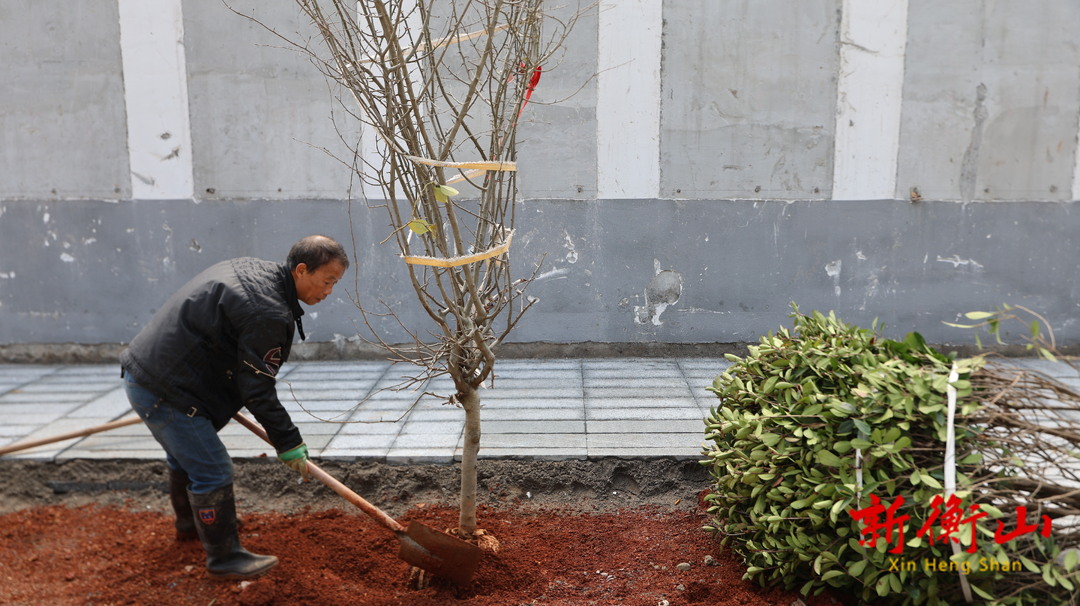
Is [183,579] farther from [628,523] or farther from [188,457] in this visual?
[628,523]

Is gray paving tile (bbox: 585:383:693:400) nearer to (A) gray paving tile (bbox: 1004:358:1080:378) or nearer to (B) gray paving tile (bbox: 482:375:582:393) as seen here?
(B) gray paving tile (bbox: 482:375:582:393)

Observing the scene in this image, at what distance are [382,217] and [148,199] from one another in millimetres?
2003

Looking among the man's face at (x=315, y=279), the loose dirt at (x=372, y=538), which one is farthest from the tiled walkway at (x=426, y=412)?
the man's face at (x=315, y=279)

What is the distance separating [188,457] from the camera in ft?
11.9

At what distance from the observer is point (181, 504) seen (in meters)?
3.99

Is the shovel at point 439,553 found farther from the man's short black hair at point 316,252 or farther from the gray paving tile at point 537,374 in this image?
the gray paving tile at point 537,374

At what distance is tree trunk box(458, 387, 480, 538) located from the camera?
139 inches

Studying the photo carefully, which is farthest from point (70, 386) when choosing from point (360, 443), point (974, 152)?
point (974, 152)

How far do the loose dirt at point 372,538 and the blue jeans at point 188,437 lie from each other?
1.59 feet

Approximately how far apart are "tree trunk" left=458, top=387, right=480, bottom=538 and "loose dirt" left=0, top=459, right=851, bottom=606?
0.64 ft

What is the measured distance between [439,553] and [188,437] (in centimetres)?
126

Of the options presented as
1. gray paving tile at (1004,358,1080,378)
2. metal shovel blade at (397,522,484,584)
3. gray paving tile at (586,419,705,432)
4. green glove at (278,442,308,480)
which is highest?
green glove at (278,442,308,480)

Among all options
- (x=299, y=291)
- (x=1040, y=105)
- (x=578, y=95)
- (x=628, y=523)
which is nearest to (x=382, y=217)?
(x=578, y=95)

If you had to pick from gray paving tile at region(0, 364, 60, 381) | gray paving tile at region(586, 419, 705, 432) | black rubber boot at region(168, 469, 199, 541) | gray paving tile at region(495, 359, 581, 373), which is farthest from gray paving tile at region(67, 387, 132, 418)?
gray paving tile at region(586, 419, 705, 432)
